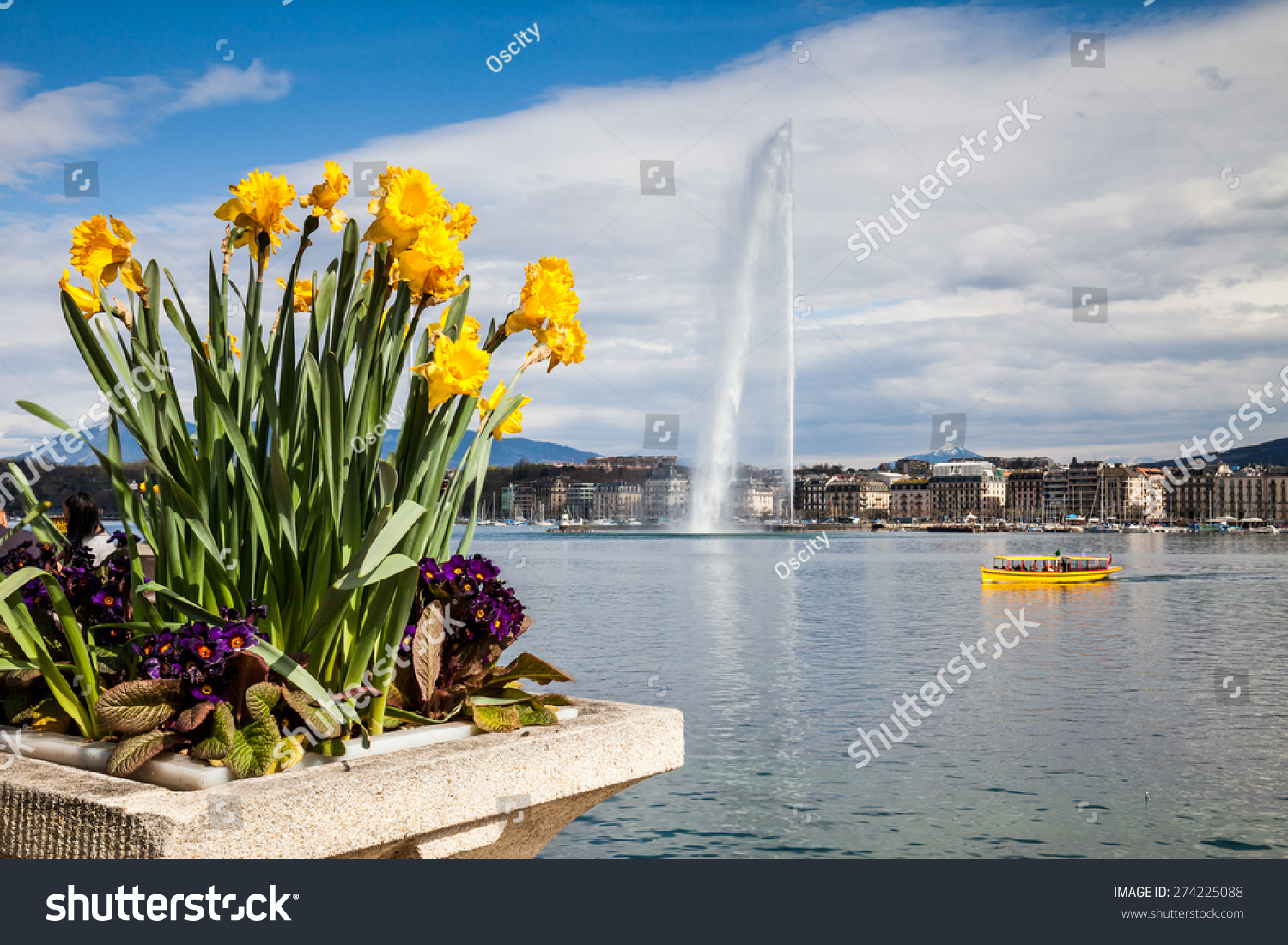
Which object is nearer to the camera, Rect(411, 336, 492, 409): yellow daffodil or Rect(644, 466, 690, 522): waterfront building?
Rect(411, 336, 492, 409): yellow daffodil

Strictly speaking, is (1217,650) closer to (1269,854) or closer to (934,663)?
(934,663)

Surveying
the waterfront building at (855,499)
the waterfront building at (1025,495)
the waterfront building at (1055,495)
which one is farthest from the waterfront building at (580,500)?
the waterfront building at (1055,495)

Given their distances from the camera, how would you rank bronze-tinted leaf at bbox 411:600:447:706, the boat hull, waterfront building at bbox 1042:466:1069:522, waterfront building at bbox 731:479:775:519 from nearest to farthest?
bronze-tinted leaf at bbox 411:600:447:706 → the boat hull → waterfront building at bbox 731:479:775:519 → waterfront building at bbox 1042:466:1069:522

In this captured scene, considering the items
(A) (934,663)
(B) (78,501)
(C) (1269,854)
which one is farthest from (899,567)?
(B) (78,501)

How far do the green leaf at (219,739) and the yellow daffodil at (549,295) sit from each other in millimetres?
1339

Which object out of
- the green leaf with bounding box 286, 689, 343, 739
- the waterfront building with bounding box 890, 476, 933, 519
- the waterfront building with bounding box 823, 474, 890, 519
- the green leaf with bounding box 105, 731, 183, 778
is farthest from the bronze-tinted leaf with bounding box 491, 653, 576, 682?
the waterfront building with bounding box 890, 476, 933, 519

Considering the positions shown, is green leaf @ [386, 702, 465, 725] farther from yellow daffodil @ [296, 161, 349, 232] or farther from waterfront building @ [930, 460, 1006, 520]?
waterfront building @ [930, 460, 1006, 520]

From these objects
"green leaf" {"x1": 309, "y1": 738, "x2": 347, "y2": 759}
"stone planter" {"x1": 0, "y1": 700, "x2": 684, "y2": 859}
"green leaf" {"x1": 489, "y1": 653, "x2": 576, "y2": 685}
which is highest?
"green leaf" {"x1": 489, "y1": 653, "x2": 576, "y2": 685}

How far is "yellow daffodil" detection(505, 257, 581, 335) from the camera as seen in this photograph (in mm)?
3248

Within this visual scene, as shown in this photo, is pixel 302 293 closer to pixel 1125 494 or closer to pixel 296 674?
pixel 296 674

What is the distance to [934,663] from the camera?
852 inches

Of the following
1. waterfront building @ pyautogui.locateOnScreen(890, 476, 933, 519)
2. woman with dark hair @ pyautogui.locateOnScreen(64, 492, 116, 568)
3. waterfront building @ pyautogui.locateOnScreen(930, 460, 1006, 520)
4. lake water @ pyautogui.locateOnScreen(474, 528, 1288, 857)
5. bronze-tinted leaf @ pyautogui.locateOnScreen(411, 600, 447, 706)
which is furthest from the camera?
waterfront building @ pyautogui.locateOnScreen(890, 476, 933, 519)

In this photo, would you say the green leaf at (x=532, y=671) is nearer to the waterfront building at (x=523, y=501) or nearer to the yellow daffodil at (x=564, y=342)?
the yellow daffodil at (x=564, y=342)

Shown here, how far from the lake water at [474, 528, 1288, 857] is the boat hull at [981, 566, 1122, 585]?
5847 millimetres
